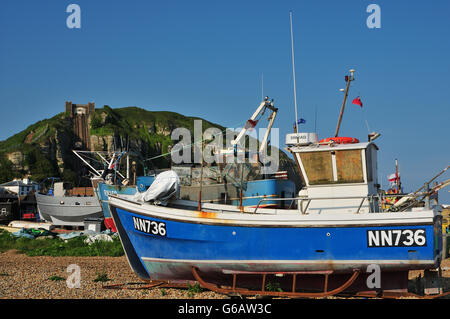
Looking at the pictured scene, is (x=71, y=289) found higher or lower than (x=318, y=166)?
lower

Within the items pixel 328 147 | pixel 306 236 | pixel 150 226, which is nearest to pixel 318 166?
pixel 328 147

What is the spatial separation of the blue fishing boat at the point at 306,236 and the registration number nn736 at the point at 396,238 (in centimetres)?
2

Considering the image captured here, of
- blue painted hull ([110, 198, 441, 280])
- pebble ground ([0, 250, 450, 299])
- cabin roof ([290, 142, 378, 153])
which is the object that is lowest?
pebble ground ([0, 250, 450, 299])

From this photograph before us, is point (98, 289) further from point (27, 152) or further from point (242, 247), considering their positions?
point (27, 152)

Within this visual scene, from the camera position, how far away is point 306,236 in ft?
32.9

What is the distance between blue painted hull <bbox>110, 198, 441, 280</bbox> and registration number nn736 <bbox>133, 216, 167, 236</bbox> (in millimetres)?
62

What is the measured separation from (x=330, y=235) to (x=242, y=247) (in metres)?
2.03

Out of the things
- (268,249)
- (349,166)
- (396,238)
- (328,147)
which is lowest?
(268,249)

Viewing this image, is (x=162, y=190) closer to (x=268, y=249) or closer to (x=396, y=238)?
(x=268, y=249)

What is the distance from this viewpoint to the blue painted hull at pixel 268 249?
31.7 feet

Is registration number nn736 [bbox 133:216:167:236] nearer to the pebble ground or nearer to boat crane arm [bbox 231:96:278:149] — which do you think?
the pebble ground

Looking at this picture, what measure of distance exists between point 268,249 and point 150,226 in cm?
309

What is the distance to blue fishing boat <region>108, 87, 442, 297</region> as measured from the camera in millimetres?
9664

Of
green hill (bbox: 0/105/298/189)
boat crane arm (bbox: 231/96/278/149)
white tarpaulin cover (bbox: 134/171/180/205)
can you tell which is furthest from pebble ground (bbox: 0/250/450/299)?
green hill (bbox: 0/105/298/189)
